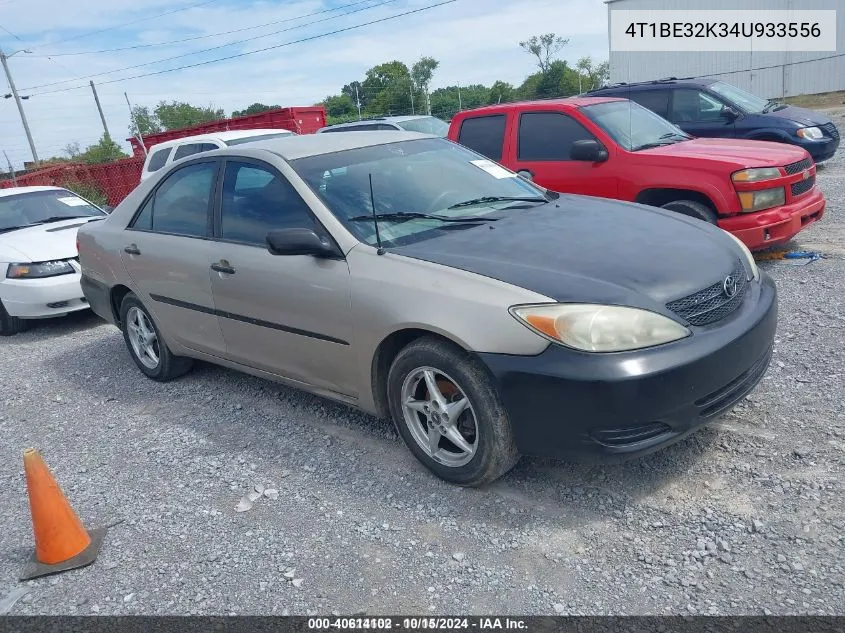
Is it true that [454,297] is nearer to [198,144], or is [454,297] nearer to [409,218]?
[409,218]

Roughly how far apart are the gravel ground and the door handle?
977mm

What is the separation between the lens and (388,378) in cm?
345

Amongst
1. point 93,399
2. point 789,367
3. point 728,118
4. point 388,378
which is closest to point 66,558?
point 388,378

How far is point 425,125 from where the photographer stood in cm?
1276

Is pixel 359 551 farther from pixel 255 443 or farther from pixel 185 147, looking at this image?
pixel 185 147

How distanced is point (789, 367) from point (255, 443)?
127 inches

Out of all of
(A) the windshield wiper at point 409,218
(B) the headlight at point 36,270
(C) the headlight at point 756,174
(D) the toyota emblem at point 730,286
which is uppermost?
(A) the windshield wiper at point 409,218

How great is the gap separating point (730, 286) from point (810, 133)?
9.03 meters

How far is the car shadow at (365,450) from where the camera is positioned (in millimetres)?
3166

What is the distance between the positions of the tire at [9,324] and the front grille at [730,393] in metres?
7.18

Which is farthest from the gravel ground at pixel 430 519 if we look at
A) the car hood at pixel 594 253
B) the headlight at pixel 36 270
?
the headlight at pixel 36 270

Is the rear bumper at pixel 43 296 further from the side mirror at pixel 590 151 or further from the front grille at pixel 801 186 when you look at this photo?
the front grille at pixel 801 186

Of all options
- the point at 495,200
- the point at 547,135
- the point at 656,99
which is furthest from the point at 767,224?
the point at 656,99

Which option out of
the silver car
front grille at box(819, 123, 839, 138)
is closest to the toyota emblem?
the silver car
